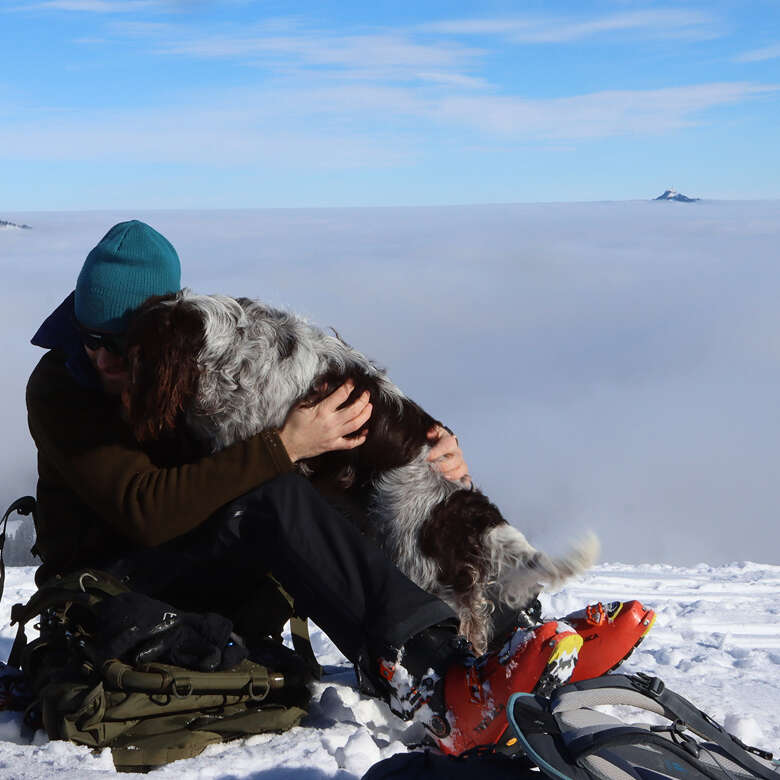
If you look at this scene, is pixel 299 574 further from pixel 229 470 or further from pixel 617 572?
pixel 617 572

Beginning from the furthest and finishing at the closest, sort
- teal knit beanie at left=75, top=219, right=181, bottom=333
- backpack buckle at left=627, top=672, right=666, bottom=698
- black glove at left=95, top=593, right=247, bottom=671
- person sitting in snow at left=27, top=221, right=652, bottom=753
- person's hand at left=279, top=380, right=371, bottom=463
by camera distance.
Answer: teal knit beanie at left=75, top=219, right=181, bottom=333
person's hand at left=279, top=380, right=371, bottom=463
black glove at left=95, top=593, right=247, bottom=671
person sitting in snow at left=27, top=221, right=652, bottom=753
backpack buckle at left=627, top=672, right=666, bottom=698

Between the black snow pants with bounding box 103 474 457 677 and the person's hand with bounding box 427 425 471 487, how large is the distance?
449 millimetres

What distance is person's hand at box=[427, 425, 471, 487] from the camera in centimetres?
266

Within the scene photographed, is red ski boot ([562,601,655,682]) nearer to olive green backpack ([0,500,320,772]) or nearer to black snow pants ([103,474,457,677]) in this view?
black snow pants ([103,474,457,677])

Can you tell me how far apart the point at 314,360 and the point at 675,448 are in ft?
570

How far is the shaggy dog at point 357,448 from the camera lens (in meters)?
2.53

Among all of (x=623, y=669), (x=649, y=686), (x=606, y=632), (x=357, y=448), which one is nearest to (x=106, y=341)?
(x=357, y=448)

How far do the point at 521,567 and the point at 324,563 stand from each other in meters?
0.66

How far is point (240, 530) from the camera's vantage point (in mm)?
2371

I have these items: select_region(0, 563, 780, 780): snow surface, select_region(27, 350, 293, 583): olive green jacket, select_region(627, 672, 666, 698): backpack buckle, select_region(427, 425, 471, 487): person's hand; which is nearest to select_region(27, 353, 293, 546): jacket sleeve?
select_region(27, 350, 293, 583): olive green jacket

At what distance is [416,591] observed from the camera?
2.22m

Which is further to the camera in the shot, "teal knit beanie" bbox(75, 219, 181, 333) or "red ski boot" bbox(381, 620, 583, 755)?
"teal knit beanie" bbox(75, 219, 181, 333)

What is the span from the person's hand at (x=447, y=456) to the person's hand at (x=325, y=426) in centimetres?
23

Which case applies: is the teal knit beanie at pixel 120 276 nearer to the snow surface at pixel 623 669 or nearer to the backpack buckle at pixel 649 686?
Answer: the snow surface at pixel 623 669
